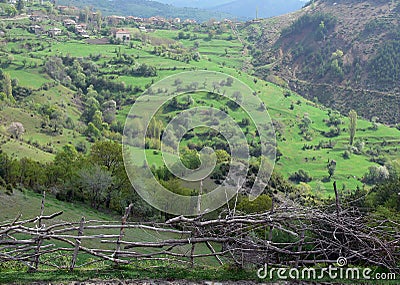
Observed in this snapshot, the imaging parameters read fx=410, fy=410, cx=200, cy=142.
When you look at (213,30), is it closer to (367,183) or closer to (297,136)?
(297,136)

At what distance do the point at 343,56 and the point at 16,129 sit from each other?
7448 cm

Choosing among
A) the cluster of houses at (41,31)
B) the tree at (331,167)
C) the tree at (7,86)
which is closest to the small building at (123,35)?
the cluster of houses at (41,31)

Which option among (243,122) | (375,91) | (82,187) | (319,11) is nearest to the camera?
(82,187)

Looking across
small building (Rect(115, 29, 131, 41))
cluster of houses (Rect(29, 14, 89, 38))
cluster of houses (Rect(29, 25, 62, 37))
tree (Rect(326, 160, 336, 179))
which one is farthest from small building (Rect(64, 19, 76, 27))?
tree (Rect(326, 160, 336, 179))

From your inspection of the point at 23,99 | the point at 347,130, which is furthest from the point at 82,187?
the point at 347,130

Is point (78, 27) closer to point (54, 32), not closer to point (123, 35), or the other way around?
point (54, 32)

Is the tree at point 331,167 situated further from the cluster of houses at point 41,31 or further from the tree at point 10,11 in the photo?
the tree at point 10,11

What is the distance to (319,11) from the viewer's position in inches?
4567

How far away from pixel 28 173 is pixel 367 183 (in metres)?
38.8

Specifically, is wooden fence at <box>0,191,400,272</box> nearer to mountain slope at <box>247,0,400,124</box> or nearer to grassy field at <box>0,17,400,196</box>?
grassy field at <box>0,17,400,196</box>

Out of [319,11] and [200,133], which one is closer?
[200,133]

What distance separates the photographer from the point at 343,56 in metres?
95.5

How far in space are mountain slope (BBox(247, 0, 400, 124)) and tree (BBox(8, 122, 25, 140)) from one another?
5814 centimetres

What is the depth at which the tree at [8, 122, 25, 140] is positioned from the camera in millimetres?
48375
